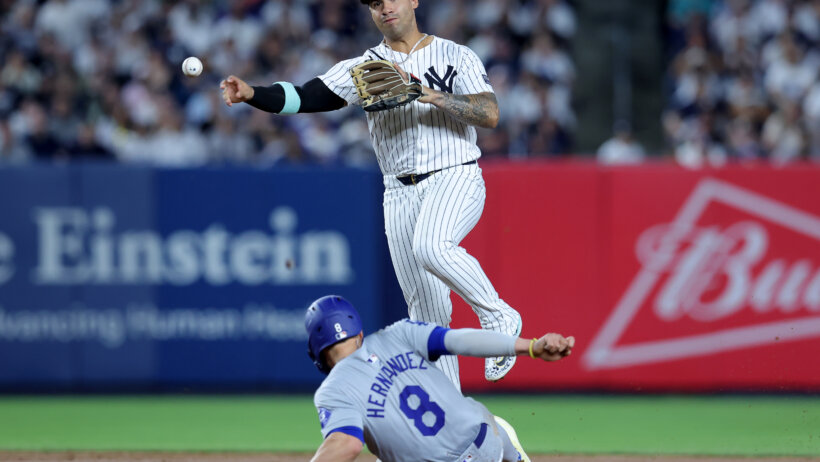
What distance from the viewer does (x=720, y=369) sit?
10008 mm

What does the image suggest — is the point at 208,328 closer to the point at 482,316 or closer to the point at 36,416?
the point at 36,416

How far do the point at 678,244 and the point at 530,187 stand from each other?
55.0 inches

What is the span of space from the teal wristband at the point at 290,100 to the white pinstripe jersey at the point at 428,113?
191 mm

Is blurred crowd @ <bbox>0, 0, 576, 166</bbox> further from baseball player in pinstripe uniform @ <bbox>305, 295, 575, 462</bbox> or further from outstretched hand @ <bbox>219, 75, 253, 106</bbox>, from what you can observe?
baseball player in pinstripe uniform @ <bbox>305, 295, 575, 462</bbox>

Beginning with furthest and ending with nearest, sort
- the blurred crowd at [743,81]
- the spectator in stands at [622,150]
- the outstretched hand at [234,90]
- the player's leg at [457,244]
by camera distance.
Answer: the blurred crowd at [743,81] < the spectator in stands at [622,150] < the player's leg at [457,244] < the outstretched hand at [234,90]

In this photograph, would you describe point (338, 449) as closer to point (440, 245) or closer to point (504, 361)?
point (440, 245)

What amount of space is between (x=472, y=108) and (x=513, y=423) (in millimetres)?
4166

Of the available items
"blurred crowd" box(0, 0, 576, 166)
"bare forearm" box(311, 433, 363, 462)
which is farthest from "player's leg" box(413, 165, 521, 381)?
"blurred crowd" box(0, 0, 576, 166)

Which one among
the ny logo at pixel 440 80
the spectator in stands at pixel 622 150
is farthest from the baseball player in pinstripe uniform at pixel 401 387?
the spectator in stands at pixel 622 150

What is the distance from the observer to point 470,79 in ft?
18.4

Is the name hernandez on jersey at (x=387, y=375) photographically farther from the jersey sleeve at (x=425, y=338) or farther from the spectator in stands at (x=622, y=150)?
the spectator in stands at (x=622, y=150)

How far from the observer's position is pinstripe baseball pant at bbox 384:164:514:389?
17.8 ft

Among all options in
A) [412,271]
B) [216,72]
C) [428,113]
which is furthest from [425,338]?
[216,72]

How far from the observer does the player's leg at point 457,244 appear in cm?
542
